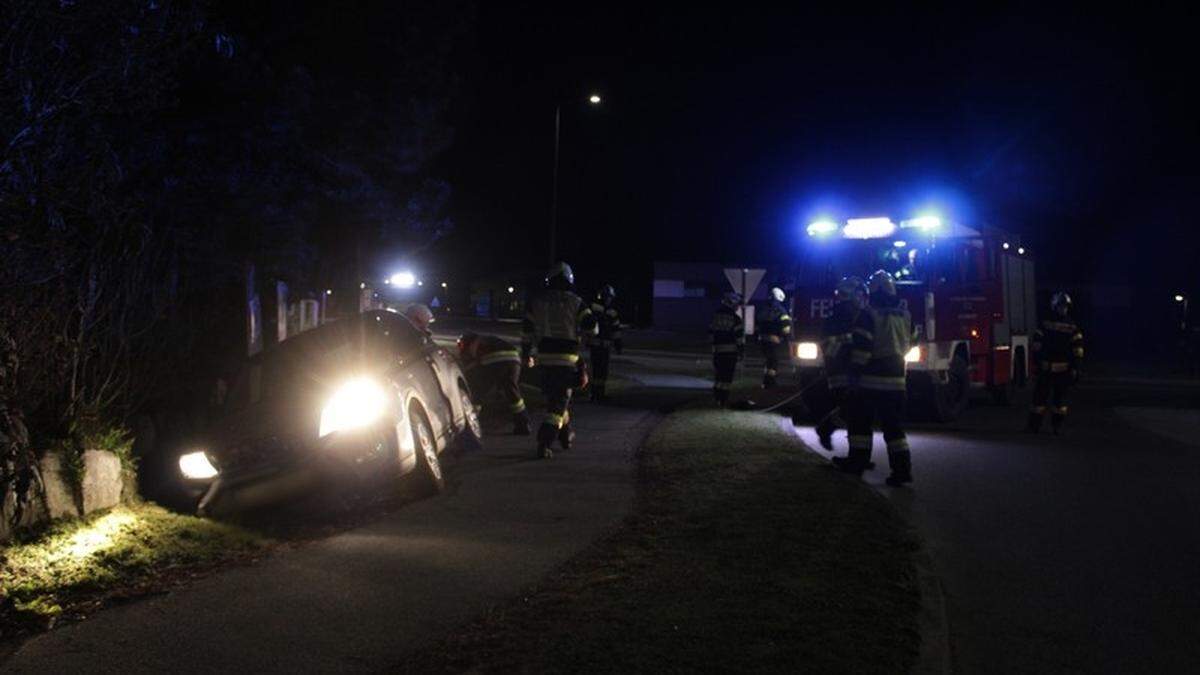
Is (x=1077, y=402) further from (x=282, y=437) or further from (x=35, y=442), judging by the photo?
(x=35, y=442)

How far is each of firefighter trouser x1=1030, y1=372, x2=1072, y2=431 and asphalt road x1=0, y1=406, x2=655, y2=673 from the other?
24.1 feet

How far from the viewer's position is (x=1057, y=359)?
45.3 feet

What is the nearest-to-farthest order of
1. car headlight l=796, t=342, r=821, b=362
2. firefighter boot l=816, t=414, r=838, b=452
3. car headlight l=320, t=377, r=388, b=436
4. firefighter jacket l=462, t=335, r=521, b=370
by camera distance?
car headlight l=320, t=377, r=388, b=436, firefighter boot l=816, t=414, r=838, b=452, firefighter jacket l=462, t=335, r=521, b=370, car headlight l=796, t=342, r=821, b=362

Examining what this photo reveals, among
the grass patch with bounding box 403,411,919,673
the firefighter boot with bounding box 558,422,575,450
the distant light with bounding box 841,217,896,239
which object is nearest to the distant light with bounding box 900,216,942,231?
the distant light with bounding box 841,217,896,239

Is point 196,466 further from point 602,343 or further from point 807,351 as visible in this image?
point 602,343

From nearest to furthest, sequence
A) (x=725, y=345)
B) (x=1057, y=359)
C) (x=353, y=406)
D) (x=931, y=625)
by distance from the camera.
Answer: (x=931, y=625), (x=353, y=406), (x=1057, y=359), (x=725, y=345)

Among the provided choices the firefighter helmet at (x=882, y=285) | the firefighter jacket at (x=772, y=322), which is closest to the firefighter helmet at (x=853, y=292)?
the firefighter helmet at (x=882, y=285)

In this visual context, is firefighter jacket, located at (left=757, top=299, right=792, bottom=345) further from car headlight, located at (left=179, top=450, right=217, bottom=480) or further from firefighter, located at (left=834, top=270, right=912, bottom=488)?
car headlight, located at (left=179, top=450, right=217, bottom=480)

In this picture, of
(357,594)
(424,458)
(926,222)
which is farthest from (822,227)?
(357,594)

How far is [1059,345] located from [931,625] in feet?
31.7

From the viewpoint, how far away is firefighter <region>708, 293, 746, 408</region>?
15.8 metres

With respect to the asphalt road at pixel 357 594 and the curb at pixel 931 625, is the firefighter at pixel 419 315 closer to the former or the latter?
the asphalt road at pixel 357 594

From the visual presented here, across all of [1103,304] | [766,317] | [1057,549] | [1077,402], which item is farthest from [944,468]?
[1103,304]

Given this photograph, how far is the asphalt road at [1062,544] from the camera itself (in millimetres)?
5363
